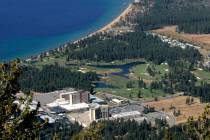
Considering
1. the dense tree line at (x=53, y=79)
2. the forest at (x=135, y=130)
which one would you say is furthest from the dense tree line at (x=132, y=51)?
the forest at (x=135, y=130)

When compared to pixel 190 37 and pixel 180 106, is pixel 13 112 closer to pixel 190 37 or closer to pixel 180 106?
pixel 180 106

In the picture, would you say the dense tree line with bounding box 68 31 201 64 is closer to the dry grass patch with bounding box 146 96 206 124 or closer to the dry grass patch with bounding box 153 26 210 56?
the dry grass patch with bounding box 153 26 210 56

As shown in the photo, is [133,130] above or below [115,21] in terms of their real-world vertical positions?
below

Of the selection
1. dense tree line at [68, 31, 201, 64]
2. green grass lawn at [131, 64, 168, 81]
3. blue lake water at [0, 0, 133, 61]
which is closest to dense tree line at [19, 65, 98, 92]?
green grass lawn at [131, 64, 168, 81]

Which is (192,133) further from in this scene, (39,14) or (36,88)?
(39,14)

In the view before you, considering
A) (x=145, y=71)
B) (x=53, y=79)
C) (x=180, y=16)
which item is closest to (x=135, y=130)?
(x=53, y=79)

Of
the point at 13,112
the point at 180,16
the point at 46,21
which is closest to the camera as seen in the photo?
the point at 13,112
